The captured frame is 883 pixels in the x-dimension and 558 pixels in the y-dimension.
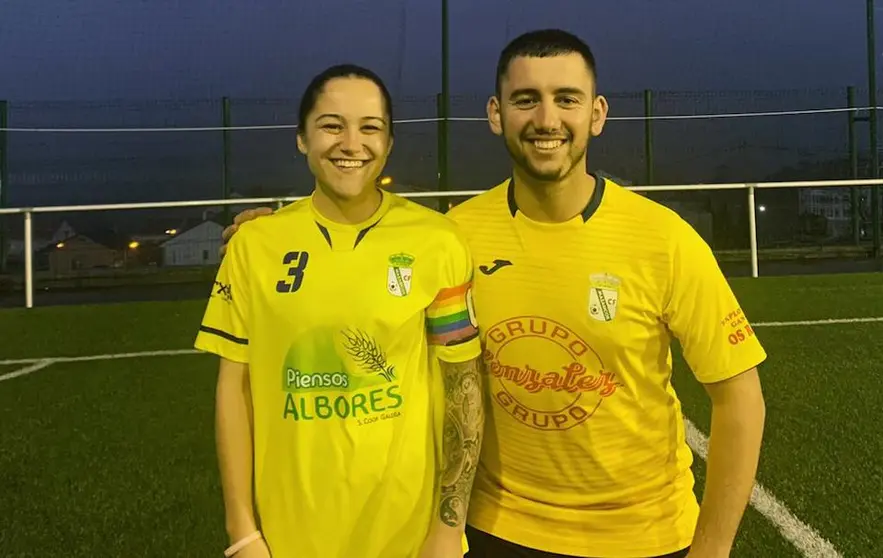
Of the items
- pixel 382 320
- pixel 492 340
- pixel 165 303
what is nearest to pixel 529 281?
pixel 492 340

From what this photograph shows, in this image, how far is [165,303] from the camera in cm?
786

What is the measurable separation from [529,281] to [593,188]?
25 cm

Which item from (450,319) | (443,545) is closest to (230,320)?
(450,319)

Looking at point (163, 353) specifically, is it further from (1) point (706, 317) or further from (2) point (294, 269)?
(1) point (706, 317)

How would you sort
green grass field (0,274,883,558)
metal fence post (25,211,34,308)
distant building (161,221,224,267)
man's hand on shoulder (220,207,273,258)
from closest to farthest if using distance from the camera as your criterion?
man's hand on shoulder (220,207,273,258), green grass field (0,274,883,558), metal fence post (25,211,34,308), distant building (161,221,224,267)

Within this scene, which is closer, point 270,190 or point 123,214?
point 123,214

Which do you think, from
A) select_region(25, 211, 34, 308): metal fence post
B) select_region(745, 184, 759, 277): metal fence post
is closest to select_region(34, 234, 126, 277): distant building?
select_region(25, 211, 34, 308): metal fence post

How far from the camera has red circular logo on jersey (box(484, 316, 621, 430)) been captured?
4.84 feet

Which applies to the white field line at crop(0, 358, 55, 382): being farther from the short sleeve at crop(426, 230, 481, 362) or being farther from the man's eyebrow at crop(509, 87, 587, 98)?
the man's eyebrow at crop(509, 87, 587, 98)

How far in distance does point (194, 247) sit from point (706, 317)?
13.0 m

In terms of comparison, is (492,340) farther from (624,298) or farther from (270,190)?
(270,190)

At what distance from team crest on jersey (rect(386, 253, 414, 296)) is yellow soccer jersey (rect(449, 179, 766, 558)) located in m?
0.21

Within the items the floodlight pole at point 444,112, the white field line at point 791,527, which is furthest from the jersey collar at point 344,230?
the floodlight pole at point 444,112

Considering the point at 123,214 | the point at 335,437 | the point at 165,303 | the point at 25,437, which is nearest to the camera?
the point at 335,437
